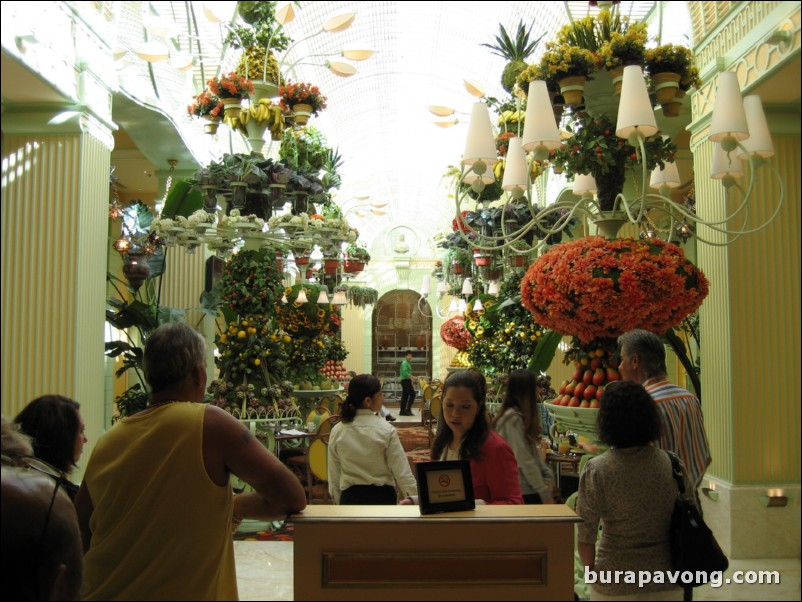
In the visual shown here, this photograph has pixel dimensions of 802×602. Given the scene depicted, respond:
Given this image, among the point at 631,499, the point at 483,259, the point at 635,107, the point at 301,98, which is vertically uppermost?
the point at 301,98

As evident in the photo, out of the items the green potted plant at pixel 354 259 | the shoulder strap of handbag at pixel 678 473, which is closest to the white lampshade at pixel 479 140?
the shoulder strap of handbag at pixel 678 473

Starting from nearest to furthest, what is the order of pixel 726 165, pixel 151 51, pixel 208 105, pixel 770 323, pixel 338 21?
pixel 770 323
pixel 726 165
pixel 151 51
pixel 338 21
pixel 208 105

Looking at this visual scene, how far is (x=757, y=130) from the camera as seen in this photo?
2670 millimetres

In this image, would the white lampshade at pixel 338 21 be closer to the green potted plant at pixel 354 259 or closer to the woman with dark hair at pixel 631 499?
the woman with dark hair at pixel 631 499

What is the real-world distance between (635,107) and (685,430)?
137 cm

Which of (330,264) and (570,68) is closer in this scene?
(570,68)

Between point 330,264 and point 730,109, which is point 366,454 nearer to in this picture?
point 730,109

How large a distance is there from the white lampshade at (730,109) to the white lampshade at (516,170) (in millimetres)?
1252

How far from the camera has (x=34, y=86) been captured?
3.06 m

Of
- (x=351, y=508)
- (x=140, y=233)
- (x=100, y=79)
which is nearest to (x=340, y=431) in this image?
(x=351, y=508)

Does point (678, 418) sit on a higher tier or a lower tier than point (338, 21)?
lower

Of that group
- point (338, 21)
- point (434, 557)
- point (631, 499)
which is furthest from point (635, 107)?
point (338, 21)

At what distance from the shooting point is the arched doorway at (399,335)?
24.4 m

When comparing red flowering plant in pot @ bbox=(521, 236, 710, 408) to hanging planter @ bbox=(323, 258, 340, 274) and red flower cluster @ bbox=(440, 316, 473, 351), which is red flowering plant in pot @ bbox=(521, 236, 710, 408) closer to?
hanging planter @ bbox=(323, 258, 340, 274)
